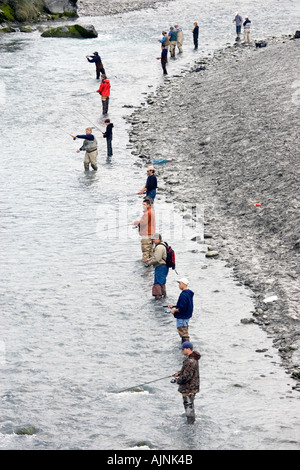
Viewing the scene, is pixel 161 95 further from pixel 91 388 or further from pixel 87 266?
pixel 91 388

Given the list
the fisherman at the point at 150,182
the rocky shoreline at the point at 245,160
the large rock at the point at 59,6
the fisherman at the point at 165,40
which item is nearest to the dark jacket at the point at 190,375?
A: the rocky shoreline at the point at 245,160

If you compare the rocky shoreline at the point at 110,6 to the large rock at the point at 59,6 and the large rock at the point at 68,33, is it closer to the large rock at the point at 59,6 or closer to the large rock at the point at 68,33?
the large rock at the point at 59,6

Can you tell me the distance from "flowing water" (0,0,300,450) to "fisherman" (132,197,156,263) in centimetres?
63

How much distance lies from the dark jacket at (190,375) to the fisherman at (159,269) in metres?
5.02

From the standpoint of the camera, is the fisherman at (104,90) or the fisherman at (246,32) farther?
the fisherman at (246,32)

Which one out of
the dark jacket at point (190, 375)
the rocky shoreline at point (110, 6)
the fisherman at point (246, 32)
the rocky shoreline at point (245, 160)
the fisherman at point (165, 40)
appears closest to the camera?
the dark jacket at point (190, 375)

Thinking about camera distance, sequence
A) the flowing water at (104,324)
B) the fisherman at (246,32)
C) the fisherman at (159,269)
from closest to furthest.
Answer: the flowing water at (104,324)
the fisherman at (159,269)
the fisherman at (246,32)

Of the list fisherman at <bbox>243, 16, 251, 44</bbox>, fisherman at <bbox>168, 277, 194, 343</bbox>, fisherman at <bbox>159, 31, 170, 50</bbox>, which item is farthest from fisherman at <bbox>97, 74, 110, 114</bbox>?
fisherman at <bbox>168, 277, 194, 343</bbox>

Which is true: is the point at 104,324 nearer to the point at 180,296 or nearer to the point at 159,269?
the point at 159,269

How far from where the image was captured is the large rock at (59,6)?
59.3 metres

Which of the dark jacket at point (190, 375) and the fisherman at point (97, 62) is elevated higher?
the fisherman at point (97, 62)

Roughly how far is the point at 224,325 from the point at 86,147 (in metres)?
12.3

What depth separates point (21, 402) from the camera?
15.3 meters

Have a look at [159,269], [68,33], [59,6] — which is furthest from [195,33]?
[159,269]
